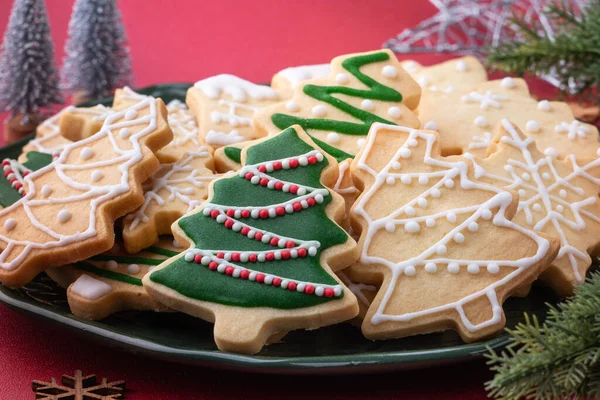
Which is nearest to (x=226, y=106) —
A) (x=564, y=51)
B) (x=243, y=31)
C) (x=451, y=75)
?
(x=451, y=75)

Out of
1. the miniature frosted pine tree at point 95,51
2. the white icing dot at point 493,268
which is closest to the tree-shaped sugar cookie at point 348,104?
the white icing dot at point 493,268

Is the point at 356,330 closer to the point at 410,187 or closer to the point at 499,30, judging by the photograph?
the point at 410,187

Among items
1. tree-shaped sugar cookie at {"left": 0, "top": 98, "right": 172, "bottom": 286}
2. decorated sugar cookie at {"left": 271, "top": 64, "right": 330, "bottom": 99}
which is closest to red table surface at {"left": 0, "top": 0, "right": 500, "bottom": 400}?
decorated sugar cookie at {"left": 271, "top": 64, "right": 330, "bottom": 99}

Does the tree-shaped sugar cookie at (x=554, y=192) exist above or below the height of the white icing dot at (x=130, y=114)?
below

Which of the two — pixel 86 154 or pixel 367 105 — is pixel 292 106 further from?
pixel 86 154

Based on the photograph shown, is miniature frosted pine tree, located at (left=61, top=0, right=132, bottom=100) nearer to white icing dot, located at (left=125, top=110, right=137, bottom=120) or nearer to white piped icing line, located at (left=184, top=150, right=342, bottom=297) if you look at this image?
white icing dot, located at (left=125, top=110, right=137, bottom=120)

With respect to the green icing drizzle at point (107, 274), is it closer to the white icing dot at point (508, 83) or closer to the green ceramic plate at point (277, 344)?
the green ceramic plate at point (277, 344)
